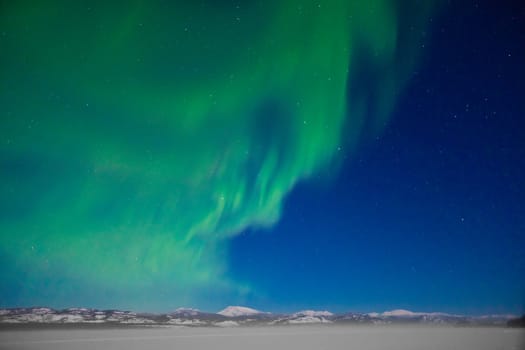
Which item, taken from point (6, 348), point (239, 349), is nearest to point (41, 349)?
point (6, 348)

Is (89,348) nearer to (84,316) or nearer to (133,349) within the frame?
(133,349)

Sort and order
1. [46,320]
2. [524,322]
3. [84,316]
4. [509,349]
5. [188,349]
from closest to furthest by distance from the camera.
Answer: [509,349] → [188,349] → [524,322] → [46,320] → [84,316]

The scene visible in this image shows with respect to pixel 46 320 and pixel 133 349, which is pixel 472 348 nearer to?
pixel 133 349

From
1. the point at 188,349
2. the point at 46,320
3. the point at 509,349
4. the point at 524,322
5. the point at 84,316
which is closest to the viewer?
the point at 509,349

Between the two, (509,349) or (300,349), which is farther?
(300,349)

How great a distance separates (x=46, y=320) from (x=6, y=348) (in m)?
38.7

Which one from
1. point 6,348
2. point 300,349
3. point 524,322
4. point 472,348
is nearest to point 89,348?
point 6,348

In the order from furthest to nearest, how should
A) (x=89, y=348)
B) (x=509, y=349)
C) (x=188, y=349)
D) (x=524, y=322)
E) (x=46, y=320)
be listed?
1. (x=46, y=320)
2. (x=524, y=322)
3. (x=89, y=348)
4. (x=188, y=349)
5. (x=509, y=349)

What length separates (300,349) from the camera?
11.9m

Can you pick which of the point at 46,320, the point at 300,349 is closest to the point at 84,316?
Result: the point at 46,320

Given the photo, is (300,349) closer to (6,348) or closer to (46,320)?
(6,348)

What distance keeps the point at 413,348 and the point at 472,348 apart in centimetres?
173

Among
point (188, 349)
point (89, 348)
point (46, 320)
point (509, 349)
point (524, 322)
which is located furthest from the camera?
point (46, 320)

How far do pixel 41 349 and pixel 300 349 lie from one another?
26.2ft
